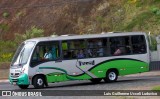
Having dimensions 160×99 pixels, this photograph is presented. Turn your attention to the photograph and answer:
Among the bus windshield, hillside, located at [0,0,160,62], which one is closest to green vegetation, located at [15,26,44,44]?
hillside, located at [0,0,160,62]

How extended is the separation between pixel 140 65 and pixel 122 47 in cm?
152

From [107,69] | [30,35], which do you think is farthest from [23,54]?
[30,35]

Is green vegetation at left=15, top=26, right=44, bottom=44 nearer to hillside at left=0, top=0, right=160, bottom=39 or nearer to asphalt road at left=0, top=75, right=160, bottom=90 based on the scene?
hillside at left=0, top=0, right=160, bottom=39

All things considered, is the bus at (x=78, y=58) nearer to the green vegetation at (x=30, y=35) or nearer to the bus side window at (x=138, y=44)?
the bus side window at (x=138, y=44)

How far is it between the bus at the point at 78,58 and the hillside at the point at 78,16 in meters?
14.2

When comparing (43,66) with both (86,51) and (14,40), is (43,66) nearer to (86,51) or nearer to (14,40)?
(86,51)

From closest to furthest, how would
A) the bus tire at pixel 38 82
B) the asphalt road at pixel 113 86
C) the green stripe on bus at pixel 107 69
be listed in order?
the asphalt road at pixel 113 86, the bus tire at pixel 38 82, the green stripe on bus at pixel 107 69

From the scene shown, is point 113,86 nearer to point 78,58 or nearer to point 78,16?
point 78,58

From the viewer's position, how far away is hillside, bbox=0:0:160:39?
48219 mm

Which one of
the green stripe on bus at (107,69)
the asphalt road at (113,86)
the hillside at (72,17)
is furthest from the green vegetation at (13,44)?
the green stripe on bus at (107,69)

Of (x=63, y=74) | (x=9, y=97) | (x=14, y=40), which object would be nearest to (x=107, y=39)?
(x=63, y=74)

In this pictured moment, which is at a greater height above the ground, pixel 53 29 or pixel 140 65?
pixel 53 29

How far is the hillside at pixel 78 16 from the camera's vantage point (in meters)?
48.2

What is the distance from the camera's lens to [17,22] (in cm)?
5784
